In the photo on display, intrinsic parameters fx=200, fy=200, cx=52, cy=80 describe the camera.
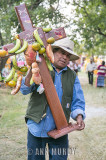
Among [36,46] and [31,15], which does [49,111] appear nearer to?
[36,46]

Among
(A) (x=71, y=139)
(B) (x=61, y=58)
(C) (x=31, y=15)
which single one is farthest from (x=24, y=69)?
(C) (x=31, y=15)

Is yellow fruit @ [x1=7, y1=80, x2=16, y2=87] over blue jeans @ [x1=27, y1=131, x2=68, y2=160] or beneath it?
over

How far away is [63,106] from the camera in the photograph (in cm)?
214

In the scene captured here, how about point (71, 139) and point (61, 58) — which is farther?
point (71, 139)

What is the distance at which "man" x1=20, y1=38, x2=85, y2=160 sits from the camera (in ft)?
6.79

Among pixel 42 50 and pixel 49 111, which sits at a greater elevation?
pixel 42 50

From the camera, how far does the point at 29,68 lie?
1895mm

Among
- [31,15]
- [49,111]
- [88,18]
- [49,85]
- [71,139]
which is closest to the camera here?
[49,85]

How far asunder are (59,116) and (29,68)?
56 centimetres

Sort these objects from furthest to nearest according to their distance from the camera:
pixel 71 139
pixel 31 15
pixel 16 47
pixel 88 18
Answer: pixel 88 18 → pixel 31 15 → pixel 71 139 → pixel 16 47

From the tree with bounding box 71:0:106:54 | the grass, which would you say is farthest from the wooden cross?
the tree with bounding box 71:0:106:54

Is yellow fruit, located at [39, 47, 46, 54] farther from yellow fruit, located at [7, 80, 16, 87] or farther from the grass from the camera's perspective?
the grass

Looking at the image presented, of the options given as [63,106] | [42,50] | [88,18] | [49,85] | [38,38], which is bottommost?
[88,18]

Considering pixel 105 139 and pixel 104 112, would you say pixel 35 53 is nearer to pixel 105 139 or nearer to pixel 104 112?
pixel 105 139
